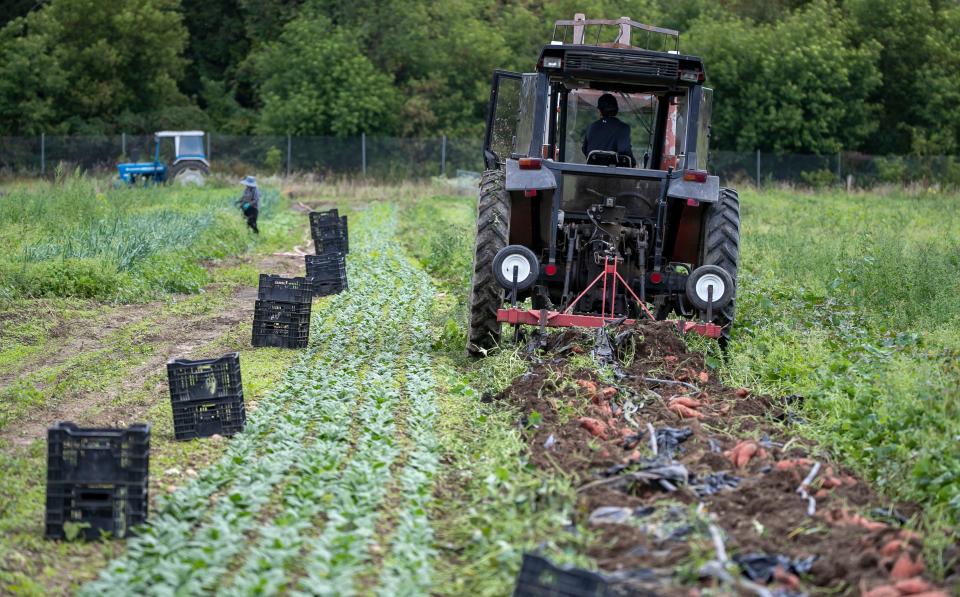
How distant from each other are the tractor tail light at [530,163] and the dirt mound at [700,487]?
1.95 meters

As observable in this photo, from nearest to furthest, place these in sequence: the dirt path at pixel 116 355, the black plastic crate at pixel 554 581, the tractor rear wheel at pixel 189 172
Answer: the black plastic crate at pixel 554 581
the dirt path at pixel 116 355
the tractor rear wheel at pixel 189 172

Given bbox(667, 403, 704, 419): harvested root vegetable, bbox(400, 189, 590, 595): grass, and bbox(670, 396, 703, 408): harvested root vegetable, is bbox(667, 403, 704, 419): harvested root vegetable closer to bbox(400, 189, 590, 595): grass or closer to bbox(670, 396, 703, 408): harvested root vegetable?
bbox(670, 396, 703, 408): harvested root vegetable

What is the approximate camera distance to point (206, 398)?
26.5 feet

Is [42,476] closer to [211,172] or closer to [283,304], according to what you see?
[283,304]

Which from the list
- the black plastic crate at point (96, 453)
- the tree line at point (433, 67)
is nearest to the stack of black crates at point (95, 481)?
the black plastic crate at point (96, 453)

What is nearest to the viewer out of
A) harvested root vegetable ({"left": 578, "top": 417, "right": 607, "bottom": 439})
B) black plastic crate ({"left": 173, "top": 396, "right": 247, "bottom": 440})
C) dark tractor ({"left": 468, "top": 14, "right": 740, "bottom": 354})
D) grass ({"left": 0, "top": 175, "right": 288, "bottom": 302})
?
harvested root vegetable ({"left": 578, "top": 417, "right": 607, "bottom": 439})

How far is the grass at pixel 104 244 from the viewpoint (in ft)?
49.2

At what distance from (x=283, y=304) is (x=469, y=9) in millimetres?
43466

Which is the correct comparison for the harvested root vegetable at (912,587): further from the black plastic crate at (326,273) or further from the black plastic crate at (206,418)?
the black plastic crate at (326,273)

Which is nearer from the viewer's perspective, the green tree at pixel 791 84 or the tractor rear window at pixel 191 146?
the tractor rear window at pixel 191 146

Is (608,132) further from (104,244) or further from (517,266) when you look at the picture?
(104,244)

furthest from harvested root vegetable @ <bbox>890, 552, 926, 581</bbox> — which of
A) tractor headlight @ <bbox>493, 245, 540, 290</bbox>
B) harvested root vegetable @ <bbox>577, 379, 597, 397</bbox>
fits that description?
Result: tractor headlight @ <bbox>493, 245, 540, 290</bbox>

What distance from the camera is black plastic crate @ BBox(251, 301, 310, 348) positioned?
1191 centimetres

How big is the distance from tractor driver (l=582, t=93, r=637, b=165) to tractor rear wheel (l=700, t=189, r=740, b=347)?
1.03 m
